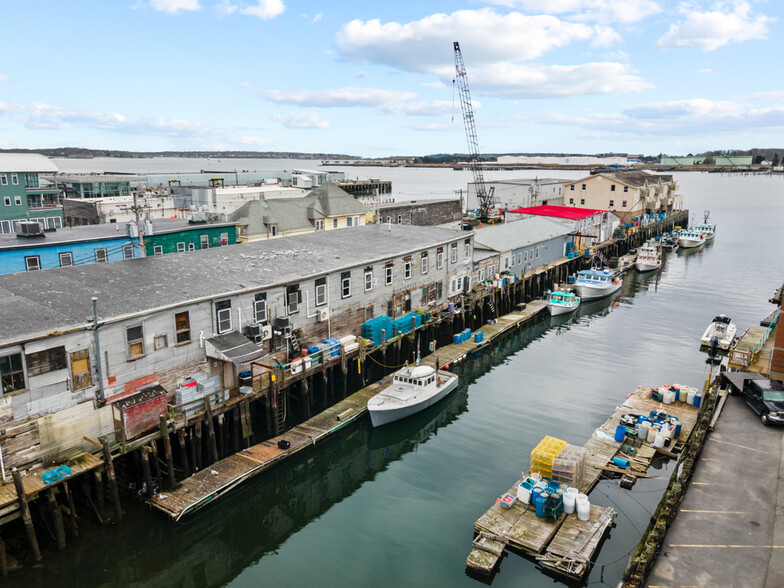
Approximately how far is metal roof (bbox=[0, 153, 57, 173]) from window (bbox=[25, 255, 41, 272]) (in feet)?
79.8

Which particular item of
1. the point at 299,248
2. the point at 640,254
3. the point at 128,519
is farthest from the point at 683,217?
the point at 128,519

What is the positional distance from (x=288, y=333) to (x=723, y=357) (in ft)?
121

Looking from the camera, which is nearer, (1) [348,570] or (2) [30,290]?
(1) [348,570]

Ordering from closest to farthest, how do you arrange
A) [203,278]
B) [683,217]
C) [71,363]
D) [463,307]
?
1. [71,363]
2. [203,278]
3. [463,307]
4. [683,217]

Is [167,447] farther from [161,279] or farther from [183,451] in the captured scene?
[161,279]

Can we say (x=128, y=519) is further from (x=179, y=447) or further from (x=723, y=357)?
(x=723, y=357)

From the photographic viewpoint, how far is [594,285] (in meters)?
65.1

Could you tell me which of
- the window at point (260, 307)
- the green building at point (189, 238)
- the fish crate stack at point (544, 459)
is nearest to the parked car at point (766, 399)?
the fish crate stack at point (544, 459)

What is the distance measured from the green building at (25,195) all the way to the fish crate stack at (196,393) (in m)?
41.2

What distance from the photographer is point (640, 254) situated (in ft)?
273

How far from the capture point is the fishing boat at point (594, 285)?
213 ft

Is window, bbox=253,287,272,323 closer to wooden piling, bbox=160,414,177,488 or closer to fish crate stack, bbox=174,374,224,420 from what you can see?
fish crate stack, bbox=174,374,224,420

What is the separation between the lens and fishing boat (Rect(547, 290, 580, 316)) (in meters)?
58.9

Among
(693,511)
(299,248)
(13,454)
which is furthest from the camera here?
(299,248)
